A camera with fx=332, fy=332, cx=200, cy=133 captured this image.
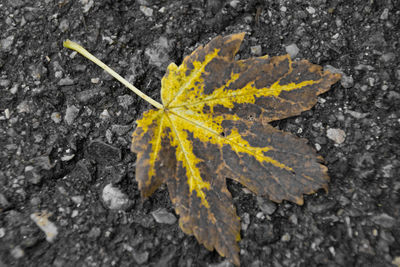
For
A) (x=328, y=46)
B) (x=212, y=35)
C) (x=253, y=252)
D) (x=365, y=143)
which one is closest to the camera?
→ (x=253, y=252)

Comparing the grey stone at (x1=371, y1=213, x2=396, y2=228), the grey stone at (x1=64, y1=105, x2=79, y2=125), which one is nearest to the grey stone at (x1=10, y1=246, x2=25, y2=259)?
the grey stone at (x1=64, y1=105, x2=79, y2=125)

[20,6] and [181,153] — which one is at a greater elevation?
[20,6]

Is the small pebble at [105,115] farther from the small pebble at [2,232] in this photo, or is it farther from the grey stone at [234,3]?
the grey stone at [234,3]

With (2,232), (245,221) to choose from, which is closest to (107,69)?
(2,232)

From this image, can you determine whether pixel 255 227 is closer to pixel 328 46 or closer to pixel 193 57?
pixel 193 57

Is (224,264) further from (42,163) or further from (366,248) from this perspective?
(42,163)

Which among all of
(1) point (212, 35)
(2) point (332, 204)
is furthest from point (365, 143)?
(1) point (212, 35)
